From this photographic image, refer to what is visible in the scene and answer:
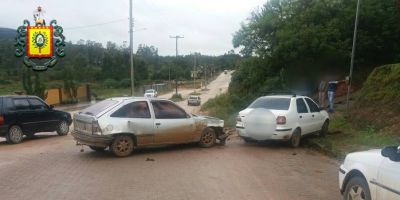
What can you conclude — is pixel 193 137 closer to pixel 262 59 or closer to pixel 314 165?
pixel 314 165

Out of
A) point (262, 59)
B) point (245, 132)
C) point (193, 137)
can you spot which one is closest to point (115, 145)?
point (193, 137)

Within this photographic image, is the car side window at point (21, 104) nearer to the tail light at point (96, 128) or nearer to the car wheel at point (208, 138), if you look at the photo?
the tail light at point (96, 128)

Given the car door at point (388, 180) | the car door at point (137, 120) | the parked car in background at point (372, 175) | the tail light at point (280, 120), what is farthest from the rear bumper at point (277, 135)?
the car door at point (388, 180)

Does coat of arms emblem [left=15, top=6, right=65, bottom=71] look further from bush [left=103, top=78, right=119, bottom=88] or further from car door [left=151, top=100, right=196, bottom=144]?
bush [left=103, top=78, right=119, bottom=88]

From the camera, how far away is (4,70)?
77750 millimetres

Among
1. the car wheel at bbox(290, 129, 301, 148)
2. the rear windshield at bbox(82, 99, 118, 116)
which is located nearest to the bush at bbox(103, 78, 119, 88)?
the car wheel at bbox(290, 129, 301, 148)

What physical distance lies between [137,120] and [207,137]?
253cm

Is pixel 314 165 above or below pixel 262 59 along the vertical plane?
below

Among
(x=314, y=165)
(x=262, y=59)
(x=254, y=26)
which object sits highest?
(x=254, y=26)

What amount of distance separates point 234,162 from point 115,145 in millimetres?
2971

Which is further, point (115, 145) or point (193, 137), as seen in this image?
point (193, 137)

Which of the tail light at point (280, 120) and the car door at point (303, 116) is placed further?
the car door at point (303, 116)

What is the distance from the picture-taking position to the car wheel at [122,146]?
40.6 feet

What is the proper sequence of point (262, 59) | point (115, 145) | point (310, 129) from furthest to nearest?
point (262, 59)
point (310, 129)
point (115, 145)
